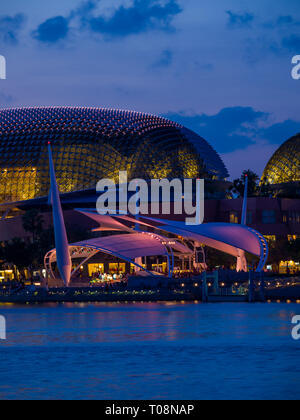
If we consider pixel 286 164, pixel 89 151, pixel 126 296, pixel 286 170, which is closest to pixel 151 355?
pixel 126 296

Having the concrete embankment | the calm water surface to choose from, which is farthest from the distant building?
the calm water surface

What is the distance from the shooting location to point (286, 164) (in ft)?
448

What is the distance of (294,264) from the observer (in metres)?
106

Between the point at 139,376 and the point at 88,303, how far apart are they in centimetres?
4405

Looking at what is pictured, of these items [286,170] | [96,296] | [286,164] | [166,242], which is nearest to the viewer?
[96,296]

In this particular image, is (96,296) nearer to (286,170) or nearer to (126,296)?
(126,296)

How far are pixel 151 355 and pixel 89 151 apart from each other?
89655 millimetres

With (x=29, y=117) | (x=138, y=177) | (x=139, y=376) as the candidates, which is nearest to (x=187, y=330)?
(x=139, y=376)

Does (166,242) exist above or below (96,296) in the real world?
above

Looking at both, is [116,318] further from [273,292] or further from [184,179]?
[184,179]

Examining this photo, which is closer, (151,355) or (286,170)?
(151,355)

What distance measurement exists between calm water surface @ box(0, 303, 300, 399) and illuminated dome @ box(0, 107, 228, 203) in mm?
62146

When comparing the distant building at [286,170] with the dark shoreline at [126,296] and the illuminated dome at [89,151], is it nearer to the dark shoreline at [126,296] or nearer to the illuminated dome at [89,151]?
the illuminated dome at [89,151]

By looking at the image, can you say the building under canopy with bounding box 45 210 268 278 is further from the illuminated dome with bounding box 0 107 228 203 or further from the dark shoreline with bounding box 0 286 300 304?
the illuminated dome with bounding box 0 107 228 203
